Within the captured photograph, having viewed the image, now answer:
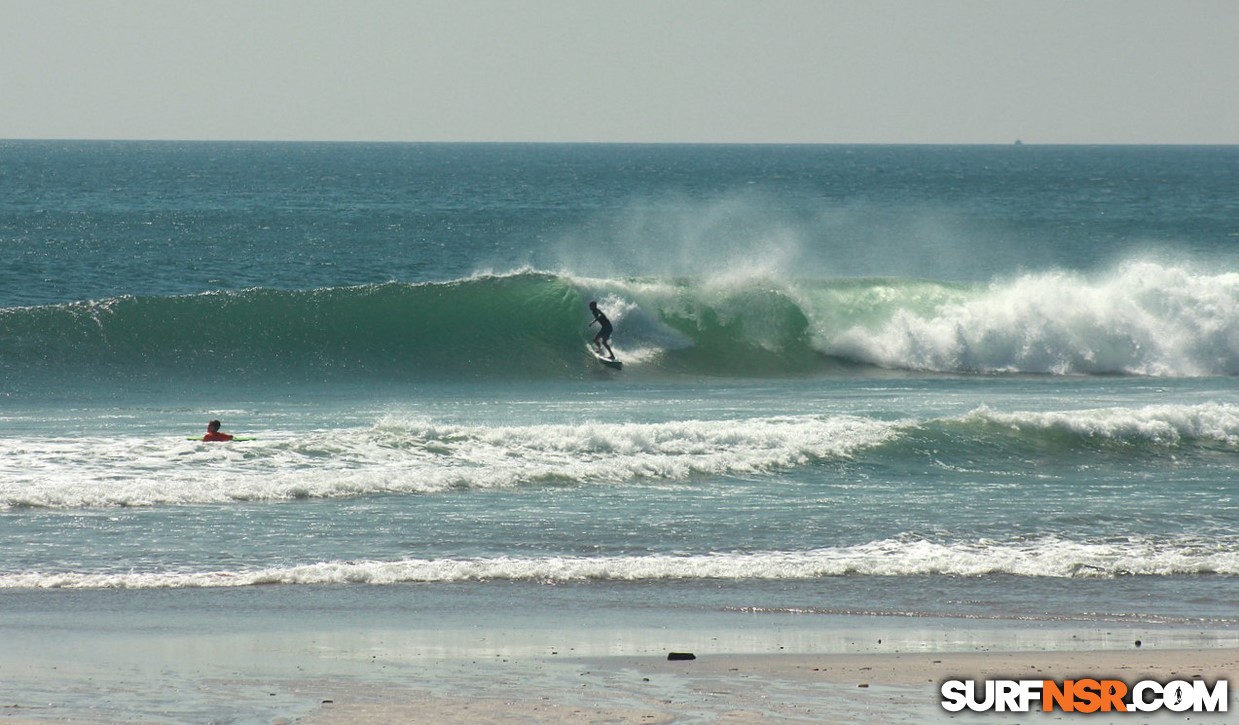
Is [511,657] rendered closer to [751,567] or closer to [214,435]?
[751,567]

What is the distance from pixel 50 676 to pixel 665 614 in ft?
12.6

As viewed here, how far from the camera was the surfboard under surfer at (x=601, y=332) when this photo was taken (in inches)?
896

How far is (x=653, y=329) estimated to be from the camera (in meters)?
24.1

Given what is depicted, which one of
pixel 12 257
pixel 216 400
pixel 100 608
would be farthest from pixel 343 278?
pixel 100 608

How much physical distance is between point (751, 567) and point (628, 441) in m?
4.54

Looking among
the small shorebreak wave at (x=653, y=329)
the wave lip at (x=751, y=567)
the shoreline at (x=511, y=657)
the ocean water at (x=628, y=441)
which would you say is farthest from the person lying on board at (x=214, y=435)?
the small shorebreak wave at (x=653, y=329)

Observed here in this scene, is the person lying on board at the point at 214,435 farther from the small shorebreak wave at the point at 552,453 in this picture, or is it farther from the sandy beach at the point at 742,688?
the sandy beach at the point at 742,688

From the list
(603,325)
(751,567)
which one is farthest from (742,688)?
(603,325)

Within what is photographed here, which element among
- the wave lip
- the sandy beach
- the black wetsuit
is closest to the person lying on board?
the wave lip

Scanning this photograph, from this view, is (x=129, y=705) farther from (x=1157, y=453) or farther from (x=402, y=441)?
(x=1157, y=453)

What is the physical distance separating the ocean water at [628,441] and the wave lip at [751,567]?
41 millimetres

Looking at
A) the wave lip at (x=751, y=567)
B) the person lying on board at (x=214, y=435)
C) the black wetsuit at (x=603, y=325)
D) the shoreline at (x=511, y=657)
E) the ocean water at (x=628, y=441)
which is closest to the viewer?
the shoreline at (x=511, y=657)

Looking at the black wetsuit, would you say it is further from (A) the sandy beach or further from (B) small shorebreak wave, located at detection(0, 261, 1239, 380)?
(A) the sandy beach

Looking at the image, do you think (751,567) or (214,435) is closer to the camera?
(751,567)
